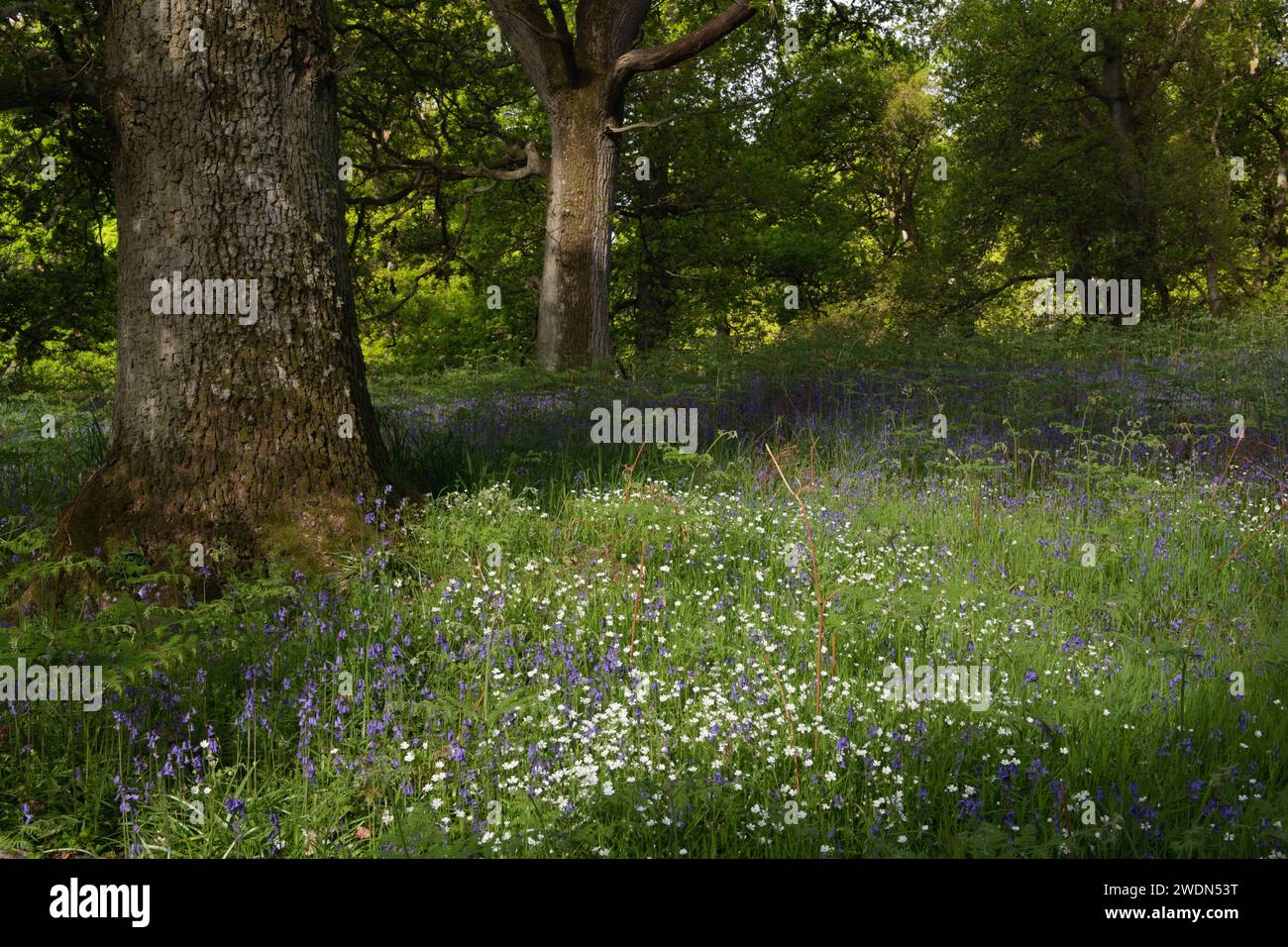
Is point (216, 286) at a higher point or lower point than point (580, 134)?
lower

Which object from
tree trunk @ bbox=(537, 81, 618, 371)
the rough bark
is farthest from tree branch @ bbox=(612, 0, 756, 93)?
tree trunk @ bbox=(537, 81, 618, 371)

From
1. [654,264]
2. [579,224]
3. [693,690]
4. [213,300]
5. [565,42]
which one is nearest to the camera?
[693,690]

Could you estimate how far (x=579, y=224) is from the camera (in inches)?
543

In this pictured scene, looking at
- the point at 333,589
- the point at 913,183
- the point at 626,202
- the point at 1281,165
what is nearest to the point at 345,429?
the point at 333,589

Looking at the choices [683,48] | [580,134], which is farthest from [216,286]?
[683,48]

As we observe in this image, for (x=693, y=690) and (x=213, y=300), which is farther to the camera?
(x=213, y=300)

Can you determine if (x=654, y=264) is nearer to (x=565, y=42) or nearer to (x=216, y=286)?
(x=565, y=42)

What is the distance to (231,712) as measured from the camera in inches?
155

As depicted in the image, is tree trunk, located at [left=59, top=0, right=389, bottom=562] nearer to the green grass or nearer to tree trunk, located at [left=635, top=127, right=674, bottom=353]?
the green grass

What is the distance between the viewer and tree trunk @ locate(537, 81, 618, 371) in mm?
13609

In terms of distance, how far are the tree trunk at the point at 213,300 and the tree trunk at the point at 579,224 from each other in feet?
26.7

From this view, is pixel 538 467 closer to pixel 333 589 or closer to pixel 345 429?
pixel 345 429

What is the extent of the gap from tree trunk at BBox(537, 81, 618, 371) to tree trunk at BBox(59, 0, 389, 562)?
813cm

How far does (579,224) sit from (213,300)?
9.03 m
